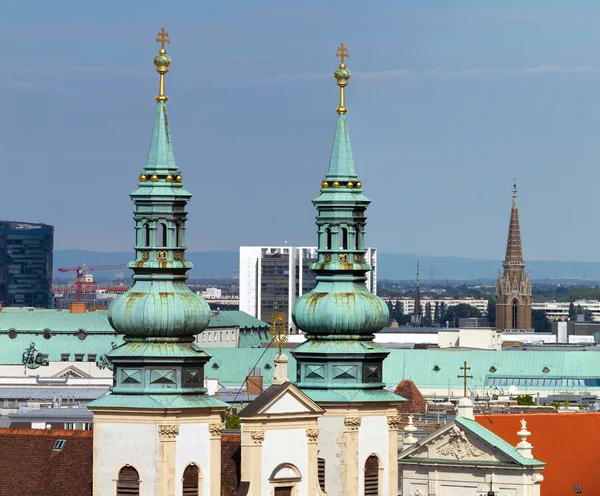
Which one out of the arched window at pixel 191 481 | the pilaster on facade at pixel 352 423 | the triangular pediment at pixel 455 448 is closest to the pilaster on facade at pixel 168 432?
the arched window at pixel 191 481

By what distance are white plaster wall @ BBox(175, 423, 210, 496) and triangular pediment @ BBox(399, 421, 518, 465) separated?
2737cm

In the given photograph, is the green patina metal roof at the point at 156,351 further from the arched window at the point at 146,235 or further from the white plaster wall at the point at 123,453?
the arched window at the point at 146,235

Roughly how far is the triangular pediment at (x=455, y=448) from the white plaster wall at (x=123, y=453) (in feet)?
92.5

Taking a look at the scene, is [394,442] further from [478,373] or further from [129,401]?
[478,373]

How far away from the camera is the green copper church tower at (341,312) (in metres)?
77.7

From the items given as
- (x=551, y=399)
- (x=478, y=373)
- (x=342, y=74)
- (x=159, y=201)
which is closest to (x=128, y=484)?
(x=159, y=201)

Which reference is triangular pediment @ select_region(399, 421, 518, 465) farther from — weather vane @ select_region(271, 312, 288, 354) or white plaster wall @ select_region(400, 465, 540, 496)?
weather vane @ select_region(271, 312, 288, 354)

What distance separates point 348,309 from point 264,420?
5.15 metres

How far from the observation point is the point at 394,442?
78062 mm

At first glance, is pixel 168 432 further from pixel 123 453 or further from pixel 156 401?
pixel 123 453

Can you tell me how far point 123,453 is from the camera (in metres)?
71.3

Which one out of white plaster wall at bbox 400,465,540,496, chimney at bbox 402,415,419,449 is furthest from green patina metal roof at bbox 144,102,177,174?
chimney at bbox 402,415,419,449

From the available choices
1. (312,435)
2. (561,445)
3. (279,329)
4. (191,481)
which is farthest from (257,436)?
(561,445)

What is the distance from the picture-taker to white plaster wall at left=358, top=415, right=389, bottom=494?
253 feet
